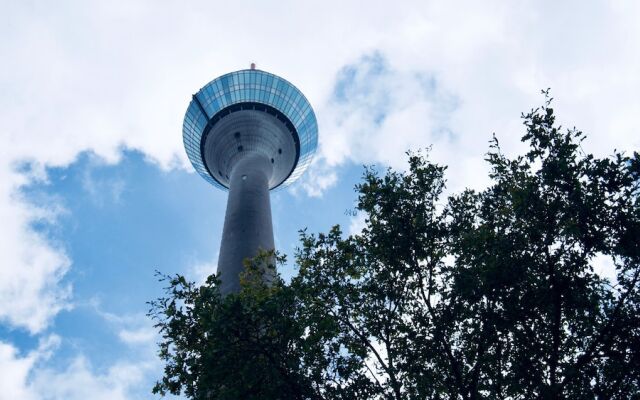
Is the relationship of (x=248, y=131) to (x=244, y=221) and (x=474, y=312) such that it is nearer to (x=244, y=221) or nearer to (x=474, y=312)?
(x=244, y=221)

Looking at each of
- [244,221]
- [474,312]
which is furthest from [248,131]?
[474,312]

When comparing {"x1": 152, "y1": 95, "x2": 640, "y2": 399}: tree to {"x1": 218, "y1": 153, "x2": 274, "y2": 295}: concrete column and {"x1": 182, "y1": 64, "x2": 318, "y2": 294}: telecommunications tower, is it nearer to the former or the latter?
{"x1": 218, "y1": 153, "x2": 274, "y2": 295}: concrete column

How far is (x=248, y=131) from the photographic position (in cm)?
4966

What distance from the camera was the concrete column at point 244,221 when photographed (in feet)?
113

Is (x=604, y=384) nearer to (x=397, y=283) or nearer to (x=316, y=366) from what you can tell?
(x=397, y=283)

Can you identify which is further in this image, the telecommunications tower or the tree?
the telecommunications tower

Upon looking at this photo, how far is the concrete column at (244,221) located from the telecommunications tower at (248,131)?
152 millimetres

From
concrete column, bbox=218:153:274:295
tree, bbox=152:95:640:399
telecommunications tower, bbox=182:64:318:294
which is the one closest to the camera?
tree, bbox=152:95:640:399

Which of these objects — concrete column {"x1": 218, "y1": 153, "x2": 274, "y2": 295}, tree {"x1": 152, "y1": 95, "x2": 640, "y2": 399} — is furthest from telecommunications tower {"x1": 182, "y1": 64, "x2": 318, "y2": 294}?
tree {"x1": 152, "y1": 95, "x2": 640, "y2": 399}

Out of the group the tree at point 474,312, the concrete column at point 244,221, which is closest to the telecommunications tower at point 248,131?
the concrete column at point 244,221

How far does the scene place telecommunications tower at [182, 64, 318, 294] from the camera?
1870 inches

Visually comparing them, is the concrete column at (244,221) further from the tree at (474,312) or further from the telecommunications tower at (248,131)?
the tree at (474,312)

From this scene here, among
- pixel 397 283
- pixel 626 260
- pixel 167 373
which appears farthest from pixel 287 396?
pixel 626 260

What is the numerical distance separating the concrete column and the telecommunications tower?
0.15 metres
